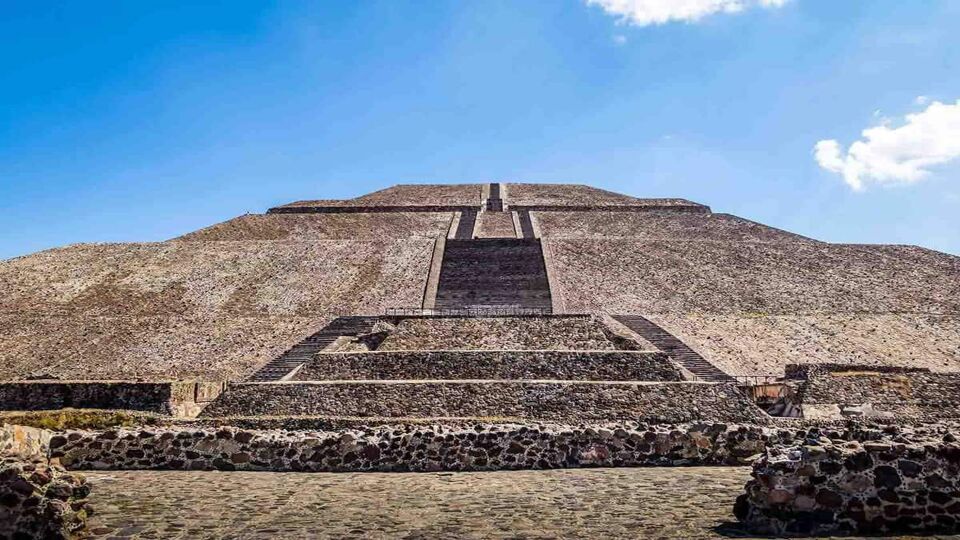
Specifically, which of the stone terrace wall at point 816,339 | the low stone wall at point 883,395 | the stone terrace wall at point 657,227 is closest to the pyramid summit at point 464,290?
the stone terrace wall at point 816,339

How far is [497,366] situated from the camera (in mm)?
16969

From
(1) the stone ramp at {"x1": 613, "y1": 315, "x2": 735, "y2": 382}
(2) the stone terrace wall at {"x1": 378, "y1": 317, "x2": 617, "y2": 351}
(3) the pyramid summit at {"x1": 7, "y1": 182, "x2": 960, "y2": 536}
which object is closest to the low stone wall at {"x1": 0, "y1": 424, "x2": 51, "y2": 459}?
(3) the pyramid summit at {"x1": 7, "y1": 182, "x2": 960, "y2": 536}

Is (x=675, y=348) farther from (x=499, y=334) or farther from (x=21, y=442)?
(x=21, y=442)

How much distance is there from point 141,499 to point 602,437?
5198 mm

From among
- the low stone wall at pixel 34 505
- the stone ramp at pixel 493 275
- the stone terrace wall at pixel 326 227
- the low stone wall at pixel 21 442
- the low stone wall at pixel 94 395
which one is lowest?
the low stone wall at pixel 94 395

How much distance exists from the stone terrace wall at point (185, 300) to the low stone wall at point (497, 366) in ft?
15.9

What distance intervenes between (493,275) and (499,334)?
1294cm

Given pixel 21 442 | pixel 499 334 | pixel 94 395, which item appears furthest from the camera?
pixel 499 334

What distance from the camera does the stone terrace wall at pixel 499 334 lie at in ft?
63.7

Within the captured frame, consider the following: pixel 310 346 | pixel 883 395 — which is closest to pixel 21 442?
pixel 310 346

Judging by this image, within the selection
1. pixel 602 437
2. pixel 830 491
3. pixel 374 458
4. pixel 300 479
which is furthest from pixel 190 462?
pixel 830 491

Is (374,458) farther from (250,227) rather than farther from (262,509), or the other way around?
(250,227)

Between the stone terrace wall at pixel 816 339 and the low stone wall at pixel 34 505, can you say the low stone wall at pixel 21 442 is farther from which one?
the stone terrace wall at pixel 816 339

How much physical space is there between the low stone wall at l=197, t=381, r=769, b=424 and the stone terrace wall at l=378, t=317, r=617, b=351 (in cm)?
388
